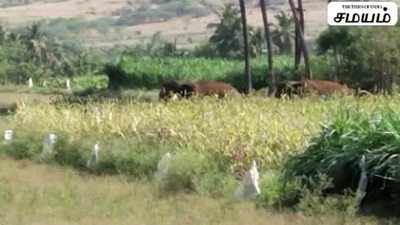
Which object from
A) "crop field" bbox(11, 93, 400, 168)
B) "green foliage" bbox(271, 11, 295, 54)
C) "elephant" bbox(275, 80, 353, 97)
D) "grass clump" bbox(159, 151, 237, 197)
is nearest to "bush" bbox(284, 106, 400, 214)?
"crop field" bbox(11, 93, 400, 168)

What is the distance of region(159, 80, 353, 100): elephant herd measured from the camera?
26469 millimetres

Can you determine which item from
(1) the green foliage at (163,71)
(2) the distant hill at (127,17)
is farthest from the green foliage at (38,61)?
(2) the distant hill at (127,17)

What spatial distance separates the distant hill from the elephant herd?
71193mm

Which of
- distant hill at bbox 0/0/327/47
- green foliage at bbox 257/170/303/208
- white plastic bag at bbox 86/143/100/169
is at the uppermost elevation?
green foliage at bbox 257/170/303/208

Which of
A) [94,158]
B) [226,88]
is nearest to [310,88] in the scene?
[226,88]

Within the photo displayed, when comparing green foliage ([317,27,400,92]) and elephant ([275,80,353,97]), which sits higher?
elephant ([275,80,353,97])

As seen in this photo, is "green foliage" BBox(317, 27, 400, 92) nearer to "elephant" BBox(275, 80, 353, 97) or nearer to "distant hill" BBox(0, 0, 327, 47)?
"elephant" BBox(275, 80, 353, 97)

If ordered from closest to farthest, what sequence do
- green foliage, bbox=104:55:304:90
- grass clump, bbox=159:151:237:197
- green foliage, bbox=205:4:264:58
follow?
1. grass clump, bbox=159:151:237:197
2. green foliage, bbox=104:55:304:90
3. green foliage, bbox=205:4:264:58

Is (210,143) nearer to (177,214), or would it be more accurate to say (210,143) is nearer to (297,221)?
(177,214)

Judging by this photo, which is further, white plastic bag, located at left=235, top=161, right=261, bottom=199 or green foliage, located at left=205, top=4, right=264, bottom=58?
green foliage, located at left=205, top=4, right=264, bottom=58

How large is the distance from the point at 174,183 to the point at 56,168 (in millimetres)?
4054

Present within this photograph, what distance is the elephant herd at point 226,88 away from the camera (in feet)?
86.8

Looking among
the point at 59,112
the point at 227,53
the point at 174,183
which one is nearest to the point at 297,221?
the point at 174,183

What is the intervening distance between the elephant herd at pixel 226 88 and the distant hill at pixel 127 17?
234 feet
